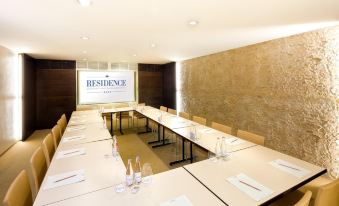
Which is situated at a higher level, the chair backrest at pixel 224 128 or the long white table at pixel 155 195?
the chair backrest at pixel 224 128

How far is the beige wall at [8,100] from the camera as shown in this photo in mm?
3941

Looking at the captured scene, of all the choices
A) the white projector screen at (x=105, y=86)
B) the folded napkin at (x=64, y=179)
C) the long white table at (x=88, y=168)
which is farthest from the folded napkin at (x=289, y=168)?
the white projector screen at (x=105, y=86)

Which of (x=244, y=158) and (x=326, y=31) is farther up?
(x=326, y=31)

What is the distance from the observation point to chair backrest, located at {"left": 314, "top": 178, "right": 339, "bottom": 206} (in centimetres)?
133

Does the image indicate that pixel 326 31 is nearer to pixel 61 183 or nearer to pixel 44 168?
pixel 61 183

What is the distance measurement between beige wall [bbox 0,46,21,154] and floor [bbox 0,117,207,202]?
300 mm

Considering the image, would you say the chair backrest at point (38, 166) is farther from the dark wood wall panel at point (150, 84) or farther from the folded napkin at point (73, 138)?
the dark wood wall panel at point (150, 84)

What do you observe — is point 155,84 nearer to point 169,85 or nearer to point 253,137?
point 169,85

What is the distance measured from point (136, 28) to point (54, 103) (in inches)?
209

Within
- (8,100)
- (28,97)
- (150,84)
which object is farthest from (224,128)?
(28,97)

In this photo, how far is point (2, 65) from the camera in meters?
3.94

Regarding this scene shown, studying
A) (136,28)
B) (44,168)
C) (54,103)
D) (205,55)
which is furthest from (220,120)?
(54,103)

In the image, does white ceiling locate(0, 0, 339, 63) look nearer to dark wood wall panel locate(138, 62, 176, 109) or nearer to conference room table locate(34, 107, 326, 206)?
conference room table locate(34, 107, 326, 206)

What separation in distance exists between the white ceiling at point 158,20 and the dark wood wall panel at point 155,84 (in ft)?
13.4
